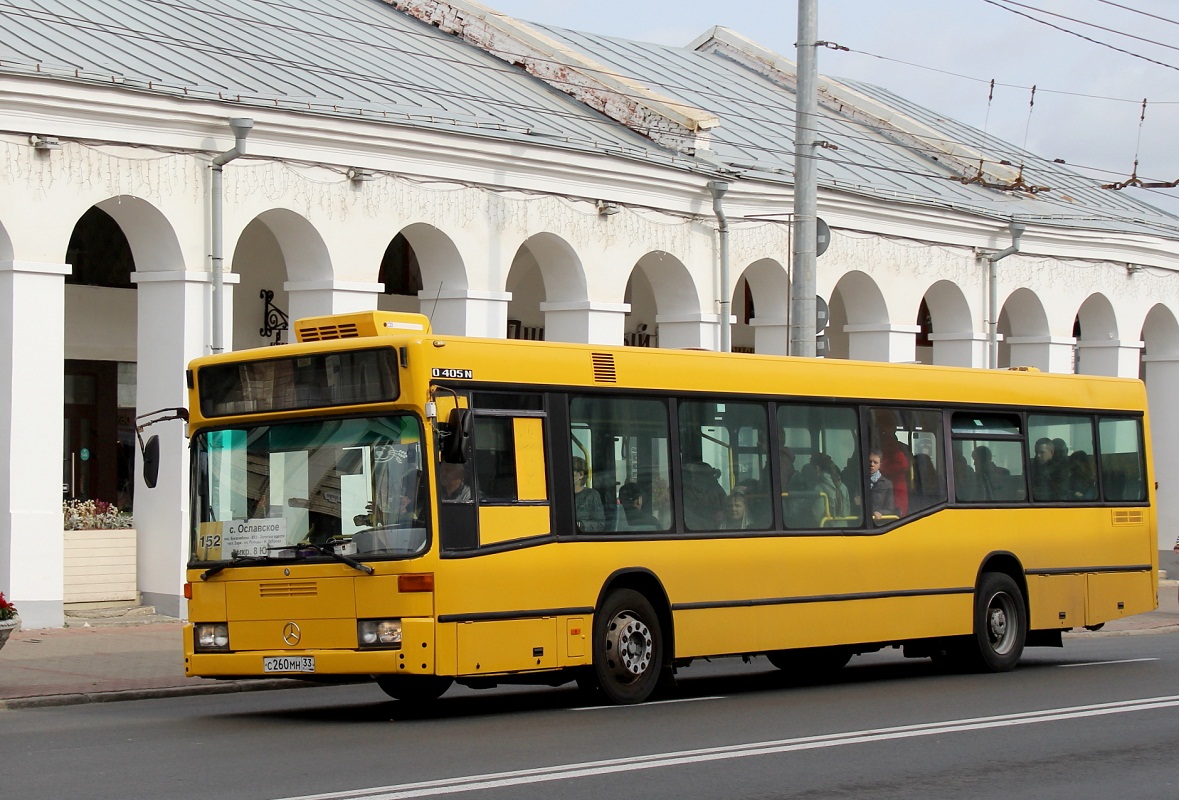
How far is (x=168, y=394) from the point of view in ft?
69.6

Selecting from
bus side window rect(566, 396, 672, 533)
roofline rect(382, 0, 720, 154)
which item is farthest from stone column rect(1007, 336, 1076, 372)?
bus side window rect(566, 396, 672, 533)

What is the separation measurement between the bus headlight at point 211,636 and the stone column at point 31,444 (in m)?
7.24

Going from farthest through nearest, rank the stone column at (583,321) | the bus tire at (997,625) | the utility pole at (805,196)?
1. the stone column at (583,321)
2. the utility pole at (805,196)
3. the bus tire at (997,625)

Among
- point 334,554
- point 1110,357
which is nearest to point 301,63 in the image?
point 334,554

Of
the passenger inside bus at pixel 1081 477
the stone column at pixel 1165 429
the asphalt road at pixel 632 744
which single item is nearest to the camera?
the asphalt road at pixel 632 744

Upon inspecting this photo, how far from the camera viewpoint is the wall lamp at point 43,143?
19422 mm

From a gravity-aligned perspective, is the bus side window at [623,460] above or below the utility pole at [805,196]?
below

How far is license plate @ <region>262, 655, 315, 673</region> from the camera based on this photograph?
40.2 ft

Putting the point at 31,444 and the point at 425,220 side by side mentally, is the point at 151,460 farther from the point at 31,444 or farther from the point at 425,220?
the point at 425,220

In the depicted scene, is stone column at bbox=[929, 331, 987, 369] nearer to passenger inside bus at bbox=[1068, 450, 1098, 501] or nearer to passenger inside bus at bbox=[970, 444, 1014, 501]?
passenger inside bus at bbox=[1068, 450, 1098, 501]

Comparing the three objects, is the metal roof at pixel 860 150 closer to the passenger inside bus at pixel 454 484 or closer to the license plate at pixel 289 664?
the passenger inside bus at pixel 454 484

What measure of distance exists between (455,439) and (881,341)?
19.8m

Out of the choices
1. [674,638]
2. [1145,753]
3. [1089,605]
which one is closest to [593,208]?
[1089,605]

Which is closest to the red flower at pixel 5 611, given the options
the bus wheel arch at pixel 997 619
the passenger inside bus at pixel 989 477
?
the bus wheel arch at pixel 997 619
